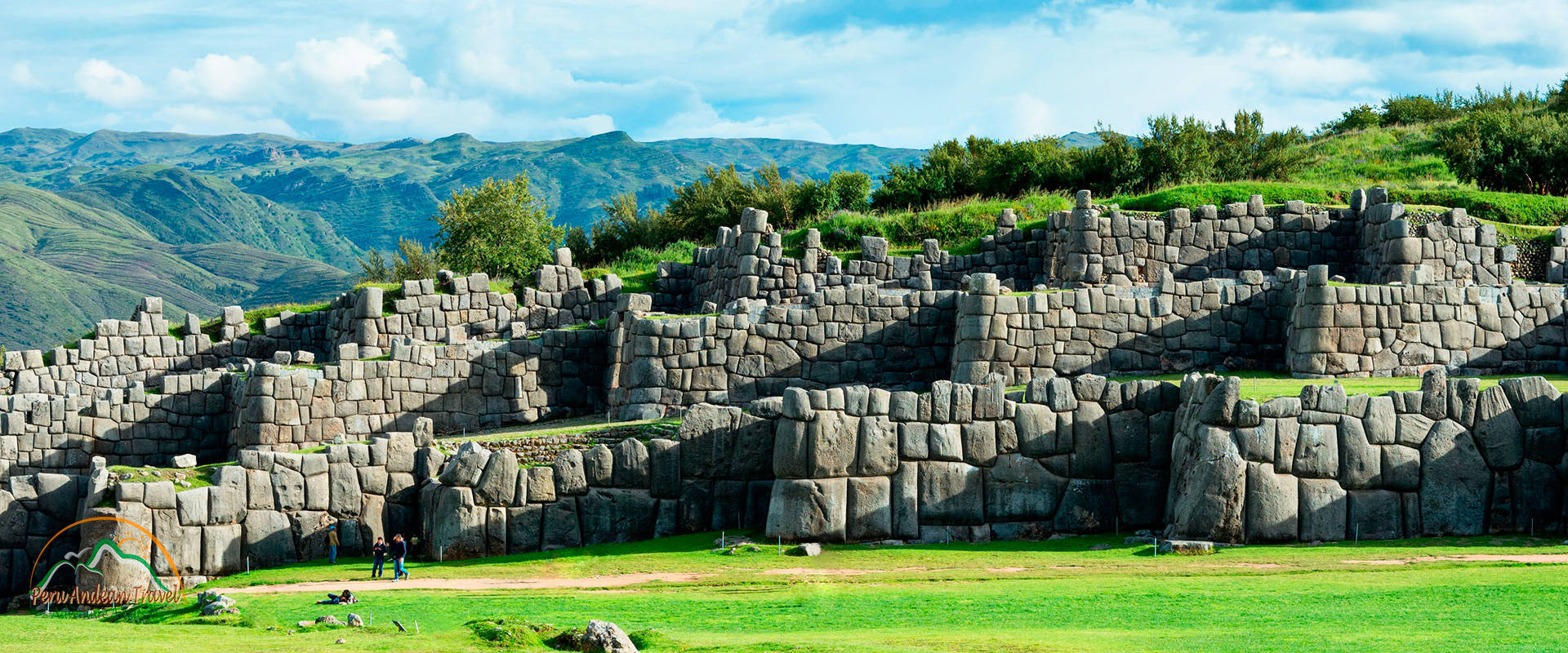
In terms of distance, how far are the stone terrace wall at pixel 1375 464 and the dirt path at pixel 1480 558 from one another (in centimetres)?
209

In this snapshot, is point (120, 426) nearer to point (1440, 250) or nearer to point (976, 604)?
point (976, 604)

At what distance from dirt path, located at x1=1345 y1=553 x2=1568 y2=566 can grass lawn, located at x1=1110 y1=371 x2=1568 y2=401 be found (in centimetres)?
413

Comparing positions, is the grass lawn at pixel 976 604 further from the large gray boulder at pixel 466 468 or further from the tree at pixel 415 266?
the tree at pixel 415 266

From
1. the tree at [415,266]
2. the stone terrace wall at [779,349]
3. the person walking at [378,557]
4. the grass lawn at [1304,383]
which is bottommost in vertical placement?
the person walking at [378,557]

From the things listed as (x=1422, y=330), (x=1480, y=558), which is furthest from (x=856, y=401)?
(x=1422, y=330)

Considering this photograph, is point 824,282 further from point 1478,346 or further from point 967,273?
point 1478,346

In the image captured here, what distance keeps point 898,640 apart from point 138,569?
12.8 meters

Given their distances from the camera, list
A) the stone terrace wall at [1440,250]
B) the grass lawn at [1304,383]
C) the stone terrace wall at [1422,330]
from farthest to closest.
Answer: the stone terrace wall at [1440,250]
the stone terrace wall at [1422,330]
the grass lawn at [1304,383]

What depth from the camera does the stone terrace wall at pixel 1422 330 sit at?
30141mm

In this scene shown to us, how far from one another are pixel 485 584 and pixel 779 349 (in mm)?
11793

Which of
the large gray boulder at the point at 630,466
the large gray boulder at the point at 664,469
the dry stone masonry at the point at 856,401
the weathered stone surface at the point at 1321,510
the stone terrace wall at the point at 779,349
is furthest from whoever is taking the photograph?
the stone terrace wall at the point at 779,349

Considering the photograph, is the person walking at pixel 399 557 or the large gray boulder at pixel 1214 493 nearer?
the large gray boulder at pixel 1214 493

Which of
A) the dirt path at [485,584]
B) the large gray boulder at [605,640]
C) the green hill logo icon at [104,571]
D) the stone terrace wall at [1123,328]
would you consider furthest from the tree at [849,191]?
the large gray boulder at [605,640]

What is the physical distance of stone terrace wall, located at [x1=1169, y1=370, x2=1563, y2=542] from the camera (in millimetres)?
22938
